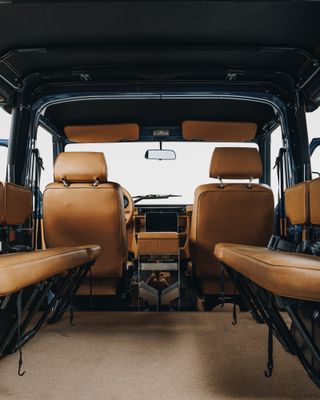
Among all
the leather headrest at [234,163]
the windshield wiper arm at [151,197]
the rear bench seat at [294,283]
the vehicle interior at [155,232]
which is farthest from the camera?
the windshield wiper arm at [151,197]

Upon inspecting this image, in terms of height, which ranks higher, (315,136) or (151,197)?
(315,136)

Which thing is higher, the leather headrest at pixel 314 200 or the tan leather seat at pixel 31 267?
the leather headrest at pixel 314 200

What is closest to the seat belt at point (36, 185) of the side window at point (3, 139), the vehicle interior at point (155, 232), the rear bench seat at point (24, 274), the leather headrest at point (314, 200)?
the vehicle interior at point (155, 232)

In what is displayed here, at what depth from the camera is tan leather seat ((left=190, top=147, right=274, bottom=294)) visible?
2961mm

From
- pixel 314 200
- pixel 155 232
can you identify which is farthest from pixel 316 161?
pixel 155 232

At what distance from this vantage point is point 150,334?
A: 8.29ft

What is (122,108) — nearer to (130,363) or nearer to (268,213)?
(268,213)

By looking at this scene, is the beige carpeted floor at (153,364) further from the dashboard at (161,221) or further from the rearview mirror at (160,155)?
the rearview mirror at (160,155)

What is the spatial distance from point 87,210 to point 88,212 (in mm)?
17

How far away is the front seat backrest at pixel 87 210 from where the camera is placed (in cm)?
284

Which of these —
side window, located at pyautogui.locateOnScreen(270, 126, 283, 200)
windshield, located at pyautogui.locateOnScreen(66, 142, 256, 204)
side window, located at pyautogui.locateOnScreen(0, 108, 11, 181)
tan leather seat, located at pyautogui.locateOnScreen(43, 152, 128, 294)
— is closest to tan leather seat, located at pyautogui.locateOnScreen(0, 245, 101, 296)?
tan leather seat, located at pyautogui.locateOnScreen(43, 152, 128, 294)

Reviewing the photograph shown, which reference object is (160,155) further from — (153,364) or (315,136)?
(153,364)

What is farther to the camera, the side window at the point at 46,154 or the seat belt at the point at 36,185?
the side window at the point at 46,154

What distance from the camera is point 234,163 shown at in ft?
Result: 9.70
